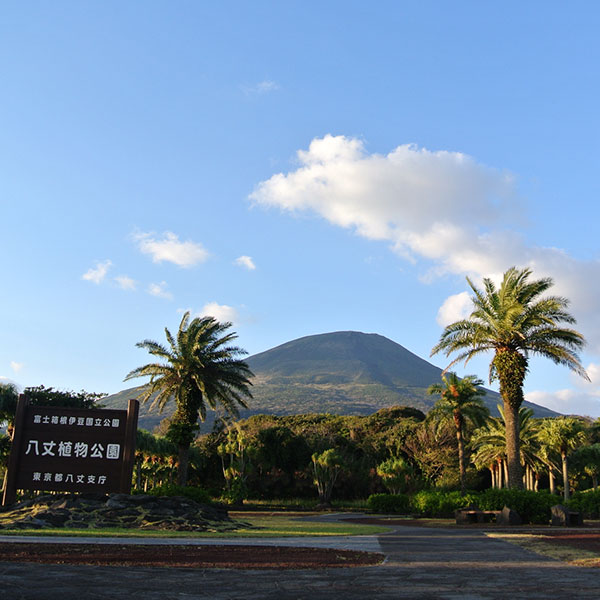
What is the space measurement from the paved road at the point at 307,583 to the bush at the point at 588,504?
29379mm

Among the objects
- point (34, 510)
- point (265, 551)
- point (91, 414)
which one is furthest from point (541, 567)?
point (91, 414)

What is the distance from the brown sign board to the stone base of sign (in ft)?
4.19

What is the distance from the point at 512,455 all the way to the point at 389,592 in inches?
949

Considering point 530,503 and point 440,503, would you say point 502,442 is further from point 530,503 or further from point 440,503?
point 530,503

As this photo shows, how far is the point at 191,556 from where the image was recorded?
32.7 ft

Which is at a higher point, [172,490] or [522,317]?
[522,317]

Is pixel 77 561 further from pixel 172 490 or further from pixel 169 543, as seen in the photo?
pixel 172 490

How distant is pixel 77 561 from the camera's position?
8.55 metres

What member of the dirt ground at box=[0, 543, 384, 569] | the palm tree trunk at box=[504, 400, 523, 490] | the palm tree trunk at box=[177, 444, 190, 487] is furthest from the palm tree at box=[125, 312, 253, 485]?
the dirt ground at box=[0, 543, 384, 569]

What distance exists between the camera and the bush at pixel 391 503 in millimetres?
38594

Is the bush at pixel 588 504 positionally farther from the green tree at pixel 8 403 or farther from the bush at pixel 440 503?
the green tree at pixel 8 403

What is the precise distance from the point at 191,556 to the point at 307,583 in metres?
3.76

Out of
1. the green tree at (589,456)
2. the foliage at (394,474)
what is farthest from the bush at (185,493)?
the green tree at (589,456)

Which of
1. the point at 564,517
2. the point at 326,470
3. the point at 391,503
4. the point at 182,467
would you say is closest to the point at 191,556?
the point at 564,517
